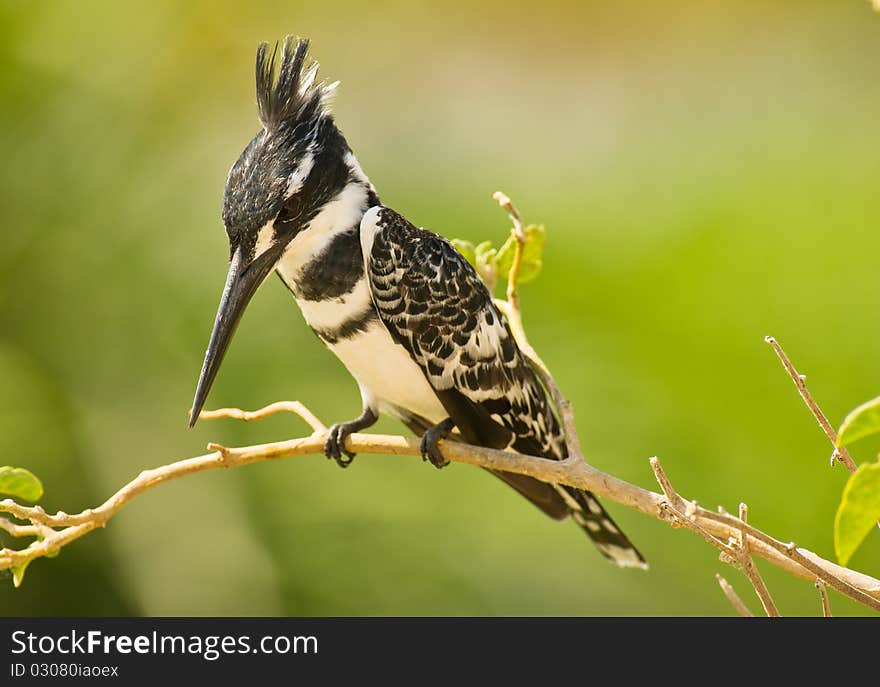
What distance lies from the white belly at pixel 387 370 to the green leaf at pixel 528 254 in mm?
247

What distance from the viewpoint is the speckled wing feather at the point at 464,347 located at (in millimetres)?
1712

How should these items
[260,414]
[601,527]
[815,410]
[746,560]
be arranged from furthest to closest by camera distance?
[601,527], [260,414], [815,410], [746,560]

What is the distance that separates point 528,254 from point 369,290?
11.1 inches

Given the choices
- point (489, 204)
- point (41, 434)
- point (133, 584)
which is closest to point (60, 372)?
point (41, 434)

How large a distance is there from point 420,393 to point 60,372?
1.68 m

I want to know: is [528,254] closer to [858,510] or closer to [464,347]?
[464,347]

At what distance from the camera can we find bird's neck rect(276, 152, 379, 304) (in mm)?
1689

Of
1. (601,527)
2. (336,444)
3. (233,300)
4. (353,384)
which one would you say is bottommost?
(353,384)

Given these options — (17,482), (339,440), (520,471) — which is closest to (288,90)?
(339,440)

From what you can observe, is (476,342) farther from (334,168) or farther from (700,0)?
(700,0)

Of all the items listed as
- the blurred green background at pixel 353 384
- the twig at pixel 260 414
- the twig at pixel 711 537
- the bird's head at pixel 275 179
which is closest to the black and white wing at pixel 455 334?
the bird's head at pixel 275 179

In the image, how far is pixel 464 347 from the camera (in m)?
1.77

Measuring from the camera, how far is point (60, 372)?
10.1ft

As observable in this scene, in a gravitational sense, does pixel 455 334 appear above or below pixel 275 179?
below
